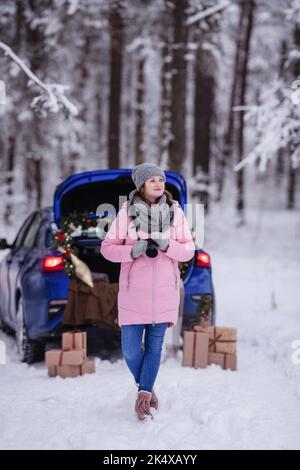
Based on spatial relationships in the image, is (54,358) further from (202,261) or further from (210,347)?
(202,261)

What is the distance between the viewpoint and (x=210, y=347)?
6.27 m

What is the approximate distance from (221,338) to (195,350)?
1.04 feet

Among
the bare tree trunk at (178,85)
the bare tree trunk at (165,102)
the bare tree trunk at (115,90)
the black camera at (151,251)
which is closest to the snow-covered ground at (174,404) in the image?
the black camera at (151,251)

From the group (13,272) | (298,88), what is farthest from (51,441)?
(298,88)

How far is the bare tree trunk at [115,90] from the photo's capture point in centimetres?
1475

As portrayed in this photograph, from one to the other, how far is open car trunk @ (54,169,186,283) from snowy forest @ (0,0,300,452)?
1292 mm

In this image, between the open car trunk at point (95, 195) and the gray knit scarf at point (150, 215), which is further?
the open car trunk at point (95, 195)

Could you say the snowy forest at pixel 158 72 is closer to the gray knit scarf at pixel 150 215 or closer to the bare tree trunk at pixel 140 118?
A: the bare tree trunk at pixel 140 118

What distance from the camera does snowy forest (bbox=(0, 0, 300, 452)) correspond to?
14.6 ft

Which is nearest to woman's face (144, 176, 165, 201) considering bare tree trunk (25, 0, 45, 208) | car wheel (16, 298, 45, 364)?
car wheel (16, 298, 45, 364)

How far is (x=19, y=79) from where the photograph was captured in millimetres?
18781

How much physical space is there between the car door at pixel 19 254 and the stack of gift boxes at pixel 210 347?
7.23 ft

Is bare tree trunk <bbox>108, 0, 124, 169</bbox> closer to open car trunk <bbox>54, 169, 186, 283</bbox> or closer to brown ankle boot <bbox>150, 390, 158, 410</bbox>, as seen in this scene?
open car trunk <bbox>54, 169, 186, 283</bbox>
